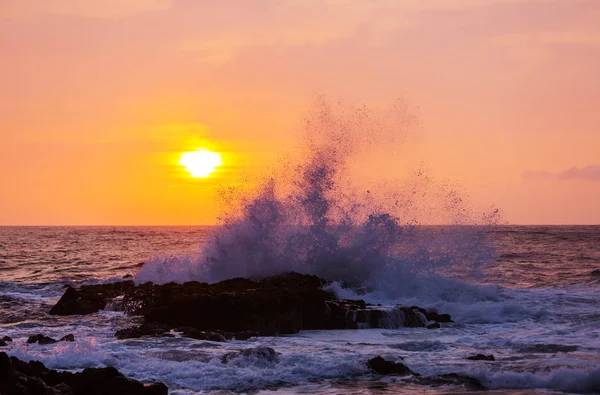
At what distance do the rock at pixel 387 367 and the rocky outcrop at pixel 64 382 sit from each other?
4080 mm

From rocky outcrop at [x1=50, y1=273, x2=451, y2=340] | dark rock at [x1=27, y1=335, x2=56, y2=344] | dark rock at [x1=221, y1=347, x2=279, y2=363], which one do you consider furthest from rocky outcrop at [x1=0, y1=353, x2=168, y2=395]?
rocky outcrop at [x1=50, y1=273, x2=451, y2=340]

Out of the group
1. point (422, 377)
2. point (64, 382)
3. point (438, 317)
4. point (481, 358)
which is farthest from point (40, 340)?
point (438, 317)

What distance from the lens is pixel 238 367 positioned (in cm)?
1238

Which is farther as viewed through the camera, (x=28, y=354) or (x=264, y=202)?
(x=264, y=202)

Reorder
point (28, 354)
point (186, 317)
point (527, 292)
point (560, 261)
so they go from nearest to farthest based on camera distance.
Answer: point (28, 354) → point (186, 317) → point (527, 292) → point (560, 261)

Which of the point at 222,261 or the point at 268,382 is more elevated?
the point at 222,261

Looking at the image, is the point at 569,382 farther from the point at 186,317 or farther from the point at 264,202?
the point at 264,202

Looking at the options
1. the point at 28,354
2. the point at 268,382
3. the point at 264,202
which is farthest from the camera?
the point at 264,202

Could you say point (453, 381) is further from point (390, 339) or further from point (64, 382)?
point (64, 382)

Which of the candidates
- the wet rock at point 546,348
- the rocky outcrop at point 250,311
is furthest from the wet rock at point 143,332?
the wet rock at point 546,348

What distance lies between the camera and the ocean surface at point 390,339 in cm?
1180

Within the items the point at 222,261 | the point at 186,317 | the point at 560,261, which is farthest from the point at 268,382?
the point at 560,261

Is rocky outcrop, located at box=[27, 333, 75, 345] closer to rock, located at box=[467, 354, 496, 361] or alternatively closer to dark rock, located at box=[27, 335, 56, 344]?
dark rock, located at box=[27, 335, 56, 344]

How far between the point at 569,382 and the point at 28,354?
30.2 ft
